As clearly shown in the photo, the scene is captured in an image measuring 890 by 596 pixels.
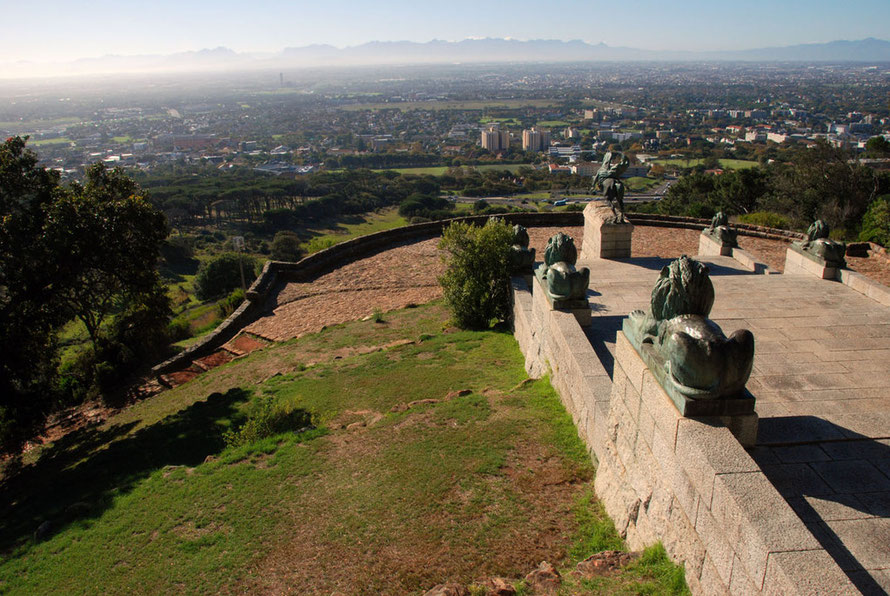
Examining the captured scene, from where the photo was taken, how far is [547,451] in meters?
6.46

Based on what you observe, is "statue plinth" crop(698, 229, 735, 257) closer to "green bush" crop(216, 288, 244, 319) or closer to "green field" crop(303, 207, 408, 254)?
"green bush" crop(216, 288, 244, 319)

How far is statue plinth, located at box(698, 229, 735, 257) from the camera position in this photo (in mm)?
13500

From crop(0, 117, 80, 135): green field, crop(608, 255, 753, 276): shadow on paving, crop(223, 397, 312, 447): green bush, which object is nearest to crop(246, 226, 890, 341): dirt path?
crop(608, 255, 753, 276): shadow on paving

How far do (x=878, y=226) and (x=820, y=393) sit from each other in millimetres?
15310

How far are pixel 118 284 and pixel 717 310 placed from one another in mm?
12060

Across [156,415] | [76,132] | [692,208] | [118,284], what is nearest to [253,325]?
[118,284]

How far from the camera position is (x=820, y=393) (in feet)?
19.8

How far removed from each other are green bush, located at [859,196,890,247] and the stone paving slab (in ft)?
31.0

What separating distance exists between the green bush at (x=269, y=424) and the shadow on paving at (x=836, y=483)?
600 centimetres

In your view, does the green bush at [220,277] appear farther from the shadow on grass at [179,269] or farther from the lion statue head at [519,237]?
the lion statue head at [519,237]

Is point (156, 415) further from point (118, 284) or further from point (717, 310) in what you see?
point (717, 310)

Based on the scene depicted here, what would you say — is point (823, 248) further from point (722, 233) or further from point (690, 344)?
point (690, 344)

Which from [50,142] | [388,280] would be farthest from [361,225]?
[50,142]

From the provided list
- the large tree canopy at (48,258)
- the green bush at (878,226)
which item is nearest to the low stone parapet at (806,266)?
the green bush at (878,226)
